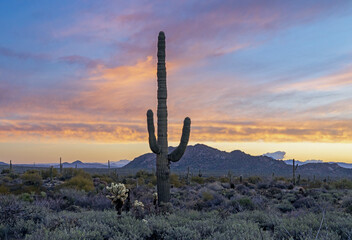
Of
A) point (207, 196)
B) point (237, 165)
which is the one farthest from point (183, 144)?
point (237, 165)

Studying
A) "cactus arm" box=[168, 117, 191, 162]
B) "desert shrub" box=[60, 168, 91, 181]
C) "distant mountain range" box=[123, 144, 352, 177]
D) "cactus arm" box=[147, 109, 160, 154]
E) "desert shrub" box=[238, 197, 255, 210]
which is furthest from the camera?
"distant mountain range" box=[123, 144, 352, 177]

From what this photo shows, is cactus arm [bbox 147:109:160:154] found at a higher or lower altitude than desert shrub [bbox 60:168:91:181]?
higher

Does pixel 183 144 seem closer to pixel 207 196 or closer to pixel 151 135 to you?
pixel 151 135

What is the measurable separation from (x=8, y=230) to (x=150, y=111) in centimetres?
741

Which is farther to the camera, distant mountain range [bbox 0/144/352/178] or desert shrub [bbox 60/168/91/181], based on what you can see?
distant mountain range [bbox 0/144/352/178]

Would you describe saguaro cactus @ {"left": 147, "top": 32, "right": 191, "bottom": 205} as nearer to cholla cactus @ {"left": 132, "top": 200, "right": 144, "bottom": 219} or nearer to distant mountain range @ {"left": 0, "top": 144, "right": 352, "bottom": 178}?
cholla cactus @ {"left": 132, "top": 200, "right": 144, "bottom": 219}

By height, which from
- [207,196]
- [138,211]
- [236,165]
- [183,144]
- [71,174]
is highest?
[183,144]

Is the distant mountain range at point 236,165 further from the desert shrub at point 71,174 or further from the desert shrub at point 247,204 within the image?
the desert shrub at point 247,204

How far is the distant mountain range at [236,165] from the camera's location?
364ft

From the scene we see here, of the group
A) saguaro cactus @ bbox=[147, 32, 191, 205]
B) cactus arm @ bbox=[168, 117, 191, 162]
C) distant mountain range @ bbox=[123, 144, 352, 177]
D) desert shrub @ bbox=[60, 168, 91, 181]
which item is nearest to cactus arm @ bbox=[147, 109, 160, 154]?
saguaro cactus @ bbox=[147, 32, 191, 205]

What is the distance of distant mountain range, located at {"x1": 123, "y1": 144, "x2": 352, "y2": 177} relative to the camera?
11081cm

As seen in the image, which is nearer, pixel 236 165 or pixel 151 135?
pixel 151 135

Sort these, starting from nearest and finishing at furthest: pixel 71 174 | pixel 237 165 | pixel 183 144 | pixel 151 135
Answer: pixel 151 135
pixel 183 144
pixel 71 174
pixel 237 165

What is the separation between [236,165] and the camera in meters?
118
